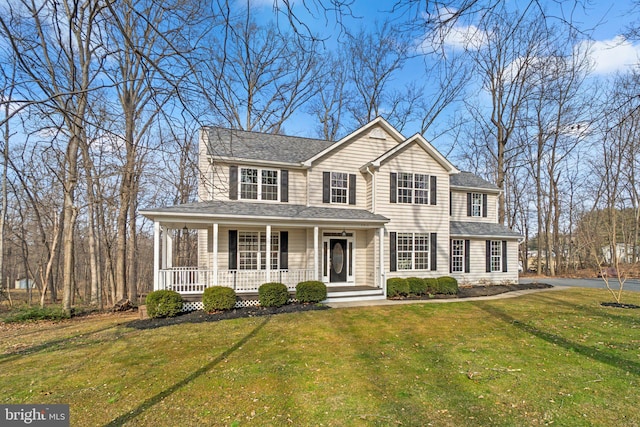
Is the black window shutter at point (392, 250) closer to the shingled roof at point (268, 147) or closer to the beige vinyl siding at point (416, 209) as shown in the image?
the beige vinyl siding at point (416, 209)

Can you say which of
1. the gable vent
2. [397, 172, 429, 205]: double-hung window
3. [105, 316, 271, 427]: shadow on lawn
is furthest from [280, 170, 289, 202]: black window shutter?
[105, 316, 271, 427]: shadow on lawn

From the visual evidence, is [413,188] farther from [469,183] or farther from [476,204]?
[476,204]

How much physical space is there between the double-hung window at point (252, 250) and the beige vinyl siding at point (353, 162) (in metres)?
2.55

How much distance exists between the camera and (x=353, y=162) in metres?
14.2

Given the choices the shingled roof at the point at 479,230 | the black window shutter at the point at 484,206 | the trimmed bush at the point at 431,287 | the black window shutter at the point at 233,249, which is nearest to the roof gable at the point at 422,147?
the shingled roof at the point at 479,230

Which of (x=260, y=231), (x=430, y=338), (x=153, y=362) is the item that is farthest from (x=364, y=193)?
(x=153, y=362)

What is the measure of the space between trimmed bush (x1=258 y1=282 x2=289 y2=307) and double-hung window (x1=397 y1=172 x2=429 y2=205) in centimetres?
664

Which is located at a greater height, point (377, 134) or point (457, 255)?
point (377, 134)

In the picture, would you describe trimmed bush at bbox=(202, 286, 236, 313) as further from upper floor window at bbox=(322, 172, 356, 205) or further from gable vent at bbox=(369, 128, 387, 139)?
gable vent at bbox=(369, 128, 387, 139)

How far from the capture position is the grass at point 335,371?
13.5ft

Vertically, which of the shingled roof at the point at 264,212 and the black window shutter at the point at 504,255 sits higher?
the shingled roof at the point at 264,212

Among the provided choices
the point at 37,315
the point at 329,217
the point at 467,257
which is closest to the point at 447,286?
the point at 467,257

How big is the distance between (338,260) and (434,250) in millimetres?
4408

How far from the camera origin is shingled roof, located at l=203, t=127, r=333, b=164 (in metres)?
12.9
